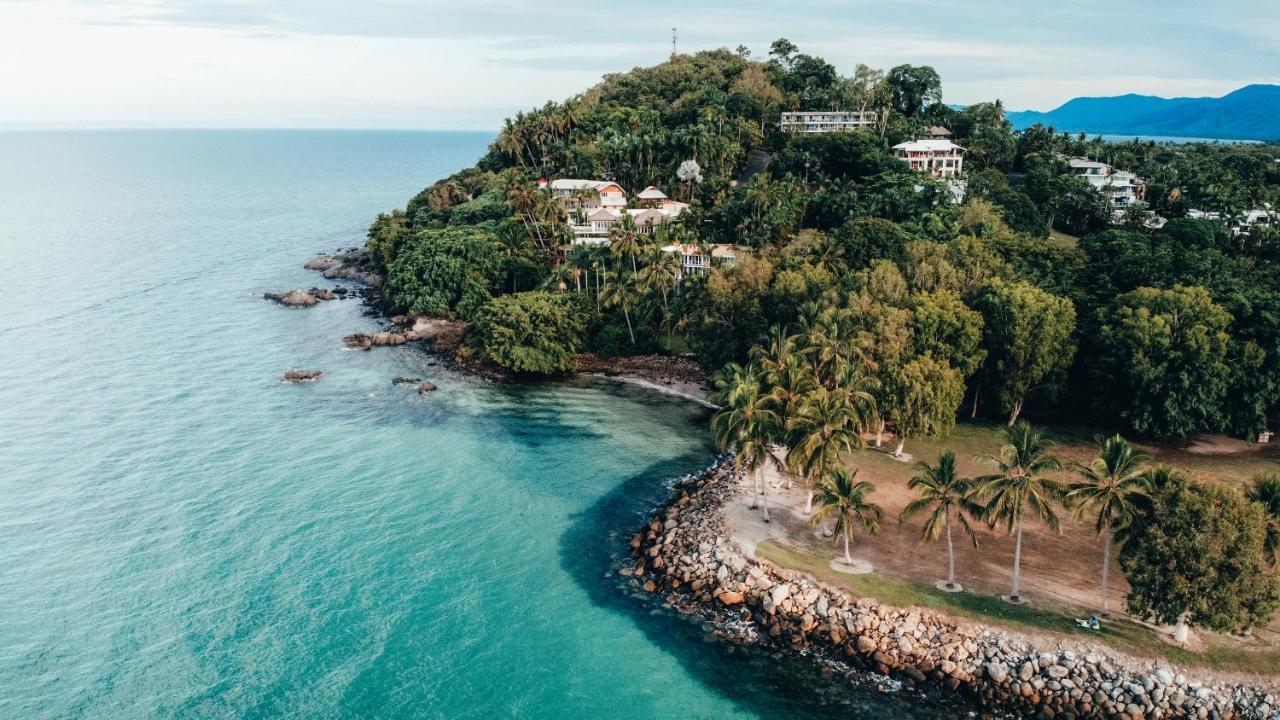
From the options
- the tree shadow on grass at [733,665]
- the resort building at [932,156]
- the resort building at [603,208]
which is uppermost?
the resort building at [932,156]

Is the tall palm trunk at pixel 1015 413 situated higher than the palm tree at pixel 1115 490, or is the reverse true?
the palm tree at pixel 1115 490

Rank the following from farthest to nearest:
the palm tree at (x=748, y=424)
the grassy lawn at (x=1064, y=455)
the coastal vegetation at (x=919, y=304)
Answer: the grassy lawn at (x=1064, y=455), the palm tree at (x=748, y=424), the coastal vegetation at (x=919, y=304)

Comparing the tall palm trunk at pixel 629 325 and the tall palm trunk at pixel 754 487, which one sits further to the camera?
the tall palm trunk at pixel 629 325

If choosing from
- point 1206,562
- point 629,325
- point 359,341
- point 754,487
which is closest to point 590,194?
point 629,325

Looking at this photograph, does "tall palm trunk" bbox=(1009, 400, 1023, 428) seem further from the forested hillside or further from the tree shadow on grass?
the tree shadow on grass

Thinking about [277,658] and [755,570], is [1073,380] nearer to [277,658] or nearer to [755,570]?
[755,570]

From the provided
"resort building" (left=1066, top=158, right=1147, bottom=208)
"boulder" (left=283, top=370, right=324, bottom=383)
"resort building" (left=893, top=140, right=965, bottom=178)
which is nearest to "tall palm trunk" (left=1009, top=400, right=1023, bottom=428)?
"resort building" (left=1066, top=158, right=1147, bottom=208)

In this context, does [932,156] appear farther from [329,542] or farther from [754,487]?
[329,542]

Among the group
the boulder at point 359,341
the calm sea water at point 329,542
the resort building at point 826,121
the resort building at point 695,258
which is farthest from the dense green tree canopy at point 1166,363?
the resort building at point 826,121

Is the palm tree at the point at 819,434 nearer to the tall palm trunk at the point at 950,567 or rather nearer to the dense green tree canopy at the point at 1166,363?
the tall palm trunk at the point at 950,567
